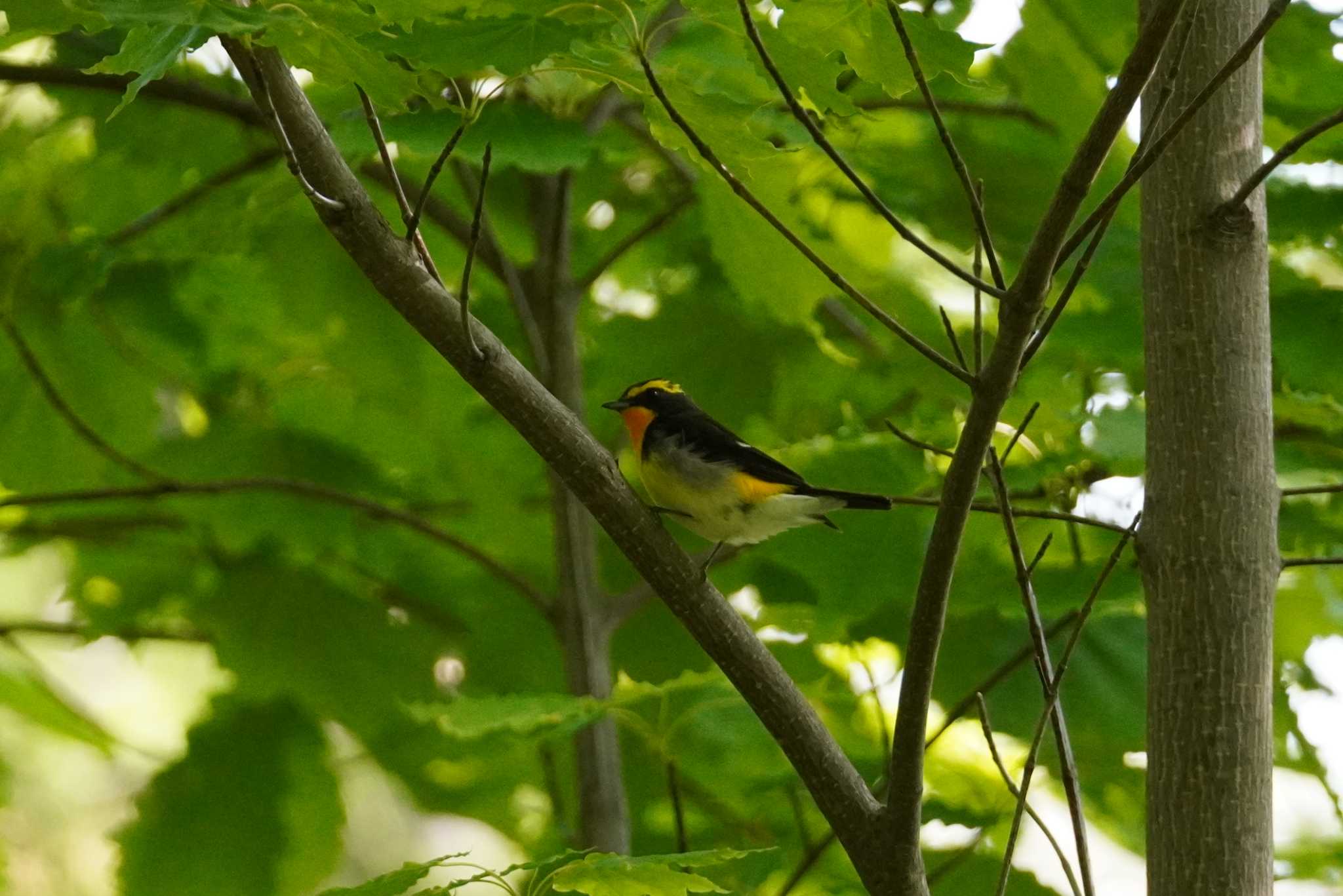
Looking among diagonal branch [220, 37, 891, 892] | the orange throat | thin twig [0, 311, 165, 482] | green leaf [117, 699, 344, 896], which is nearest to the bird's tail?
the orange throat

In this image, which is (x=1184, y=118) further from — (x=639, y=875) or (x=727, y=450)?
Result: (x=727, y=450)

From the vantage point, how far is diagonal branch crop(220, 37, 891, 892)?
6.06 ft

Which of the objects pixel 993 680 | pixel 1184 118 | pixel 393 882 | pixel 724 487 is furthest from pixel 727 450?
pixel 1184 118

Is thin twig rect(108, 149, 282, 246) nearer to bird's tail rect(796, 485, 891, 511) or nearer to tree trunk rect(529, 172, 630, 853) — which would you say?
tree trunk rect(529, 172, 630, 853)

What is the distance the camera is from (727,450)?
10.3 ft

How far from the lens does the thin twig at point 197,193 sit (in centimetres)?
369

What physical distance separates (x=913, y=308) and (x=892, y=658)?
110cm

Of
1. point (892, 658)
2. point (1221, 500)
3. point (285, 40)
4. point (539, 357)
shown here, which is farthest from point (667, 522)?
point (285, 40)

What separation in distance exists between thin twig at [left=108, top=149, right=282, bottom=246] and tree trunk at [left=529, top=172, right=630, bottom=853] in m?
0.79

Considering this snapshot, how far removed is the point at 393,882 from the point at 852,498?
134 centimetres

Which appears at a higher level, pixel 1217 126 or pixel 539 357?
pixel 539 357

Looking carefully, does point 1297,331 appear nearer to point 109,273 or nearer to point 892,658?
point 892,658

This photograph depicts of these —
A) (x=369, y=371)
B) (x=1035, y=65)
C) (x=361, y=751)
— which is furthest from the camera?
(x=361, y=751)

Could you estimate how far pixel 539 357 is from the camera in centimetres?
358
